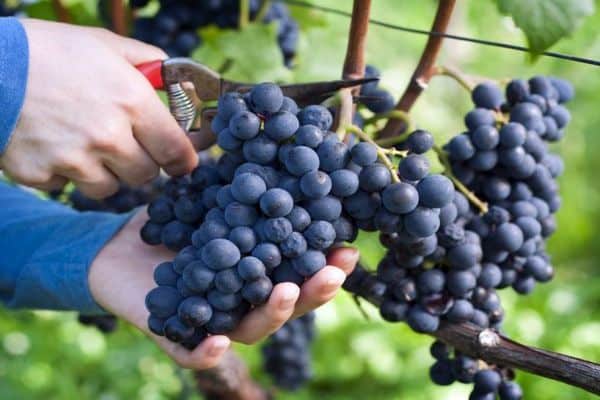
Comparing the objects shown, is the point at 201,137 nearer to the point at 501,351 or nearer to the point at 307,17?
the point at 501,351

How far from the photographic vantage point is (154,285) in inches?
36.6

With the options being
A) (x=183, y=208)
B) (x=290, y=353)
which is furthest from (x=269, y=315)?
(x=290, y=353)

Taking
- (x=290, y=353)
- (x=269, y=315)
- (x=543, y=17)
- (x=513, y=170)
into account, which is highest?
(x=543, y=17)

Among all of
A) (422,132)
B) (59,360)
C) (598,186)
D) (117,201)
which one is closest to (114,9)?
(117,201)

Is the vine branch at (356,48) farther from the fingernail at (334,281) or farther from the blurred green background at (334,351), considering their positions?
the blurred green background at (334,351)

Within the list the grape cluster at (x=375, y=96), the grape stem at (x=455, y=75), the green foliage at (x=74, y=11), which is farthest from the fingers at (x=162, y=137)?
the green foliage at (x=74, y=11)

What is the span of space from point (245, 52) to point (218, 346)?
0.63 metres

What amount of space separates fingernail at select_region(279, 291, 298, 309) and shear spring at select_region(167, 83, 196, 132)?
0.35 metres

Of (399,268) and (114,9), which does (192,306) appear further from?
(114,9)

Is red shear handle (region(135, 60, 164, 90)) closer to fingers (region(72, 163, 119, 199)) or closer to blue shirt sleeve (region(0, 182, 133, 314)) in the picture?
fingers (region(72, 163, 119, 199))

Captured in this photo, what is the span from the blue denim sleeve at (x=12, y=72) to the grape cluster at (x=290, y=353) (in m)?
0.91

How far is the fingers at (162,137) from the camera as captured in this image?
90 centimetres

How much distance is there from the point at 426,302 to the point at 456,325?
4 cm

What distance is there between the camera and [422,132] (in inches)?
32.6
